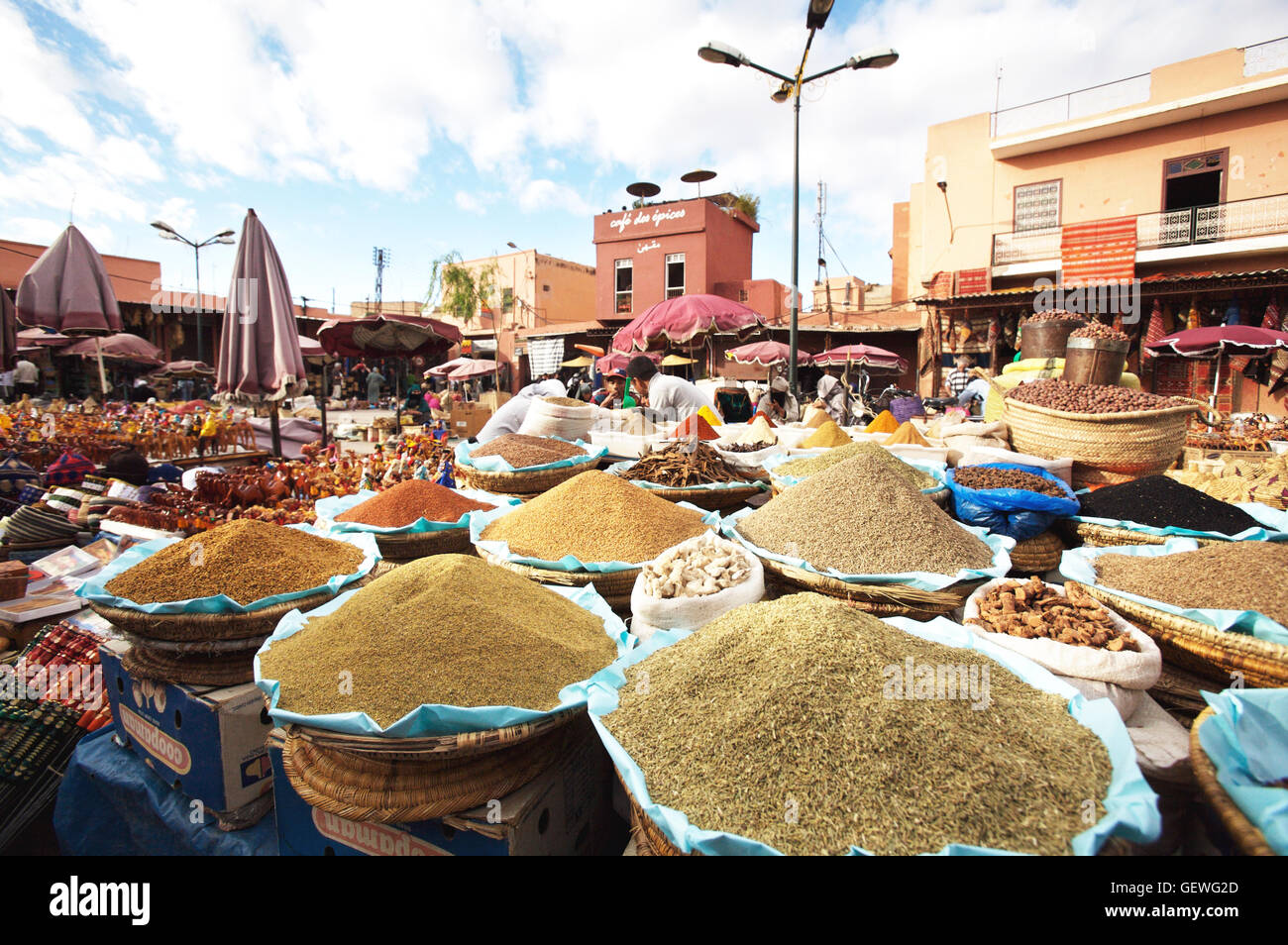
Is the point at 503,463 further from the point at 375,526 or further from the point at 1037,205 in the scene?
the point at 1037,205

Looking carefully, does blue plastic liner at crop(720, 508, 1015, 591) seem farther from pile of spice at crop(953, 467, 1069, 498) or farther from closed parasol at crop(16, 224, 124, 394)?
closed parasol at crop(16, 224, 124, 394)

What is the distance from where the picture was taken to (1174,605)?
1345 millimetres

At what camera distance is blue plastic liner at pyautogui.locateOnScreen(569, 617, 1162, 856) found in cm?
79

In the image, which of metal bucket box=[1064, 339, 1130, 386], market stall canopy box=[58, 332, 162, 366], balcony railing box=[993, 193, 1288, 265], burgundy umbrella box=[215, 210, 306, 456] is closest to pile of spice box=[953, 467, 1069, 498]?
metal bucket box=[1064, 339, 1130, 386]

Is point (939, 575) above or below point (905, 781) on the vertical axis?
above

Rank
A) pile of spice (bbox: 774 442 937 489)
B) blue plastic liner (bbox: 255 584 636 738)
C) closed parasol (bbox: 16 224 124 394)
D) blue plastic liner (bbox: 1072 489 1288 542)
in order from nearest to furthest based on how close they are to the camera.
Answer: blue plastic liner (bbox: 255 584 636 738)
blue plastic liner (bbox: 1072 489 1288 542)
pile of spice (bbox: 774 442 937 489)
closed parasol (bbox: 16 224 124 394)

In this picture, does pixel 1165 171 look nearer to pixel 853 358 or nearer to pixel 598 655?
pixel 853 358

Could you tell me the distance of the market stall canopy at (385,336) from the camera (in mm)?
7219

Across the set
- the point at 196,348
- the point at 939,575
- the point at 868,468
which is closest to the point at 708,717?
the point at 939,575

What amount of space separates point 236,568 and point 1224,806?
1963 millimetres

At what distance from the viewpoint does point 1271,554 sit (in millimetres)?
1418

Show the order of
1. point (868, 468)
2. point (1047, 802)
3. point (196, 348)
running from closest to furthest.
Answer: point (1047, 802)
point (868, 468)
point (196, 348)

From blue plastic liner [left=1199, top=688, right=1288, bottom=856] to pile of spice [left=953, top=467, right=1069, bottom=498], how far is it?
3.89 feet
